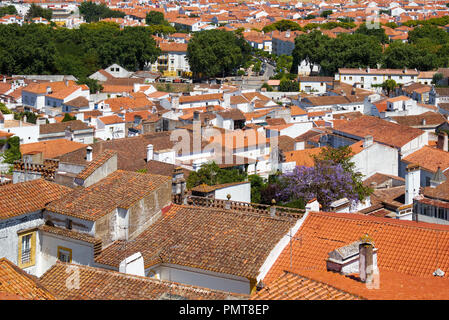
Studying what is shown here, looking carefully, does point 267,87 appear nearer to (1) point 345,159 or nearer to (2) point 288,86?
(2) point 288,86

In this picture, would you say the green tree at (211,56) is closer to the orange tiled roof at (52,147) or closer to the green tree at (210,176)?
the orange tiled roof at (52,147)

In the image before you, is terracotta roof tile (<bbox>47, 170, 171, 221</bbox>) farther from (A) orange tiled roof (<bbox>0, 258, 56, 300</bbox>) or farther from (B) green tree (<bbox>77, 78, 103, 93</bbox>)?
(B) green tree (<bbox>77, 78, 103, 93</bbox>)

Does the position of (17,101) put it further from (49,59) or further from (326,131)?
(326,131)

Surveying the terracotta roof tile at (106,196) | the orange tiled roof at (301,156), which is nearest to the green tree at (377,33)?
the orange tiled roof at (301,156)

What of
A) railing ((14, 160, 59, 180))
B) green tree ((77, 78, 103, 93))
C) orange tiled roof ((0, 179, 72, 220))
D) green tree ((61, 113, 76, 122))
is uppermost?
orange tiled roof ((0, 179, 72, 220))

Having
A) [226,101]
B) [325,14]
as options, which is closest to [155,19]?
[325,14]

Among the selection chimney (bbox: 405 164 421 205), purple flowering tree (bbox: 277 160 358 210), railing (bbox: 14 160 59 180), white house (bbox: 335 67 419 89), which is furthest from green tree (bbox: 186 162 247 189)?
white house (bbox: 335 67 419 89)
